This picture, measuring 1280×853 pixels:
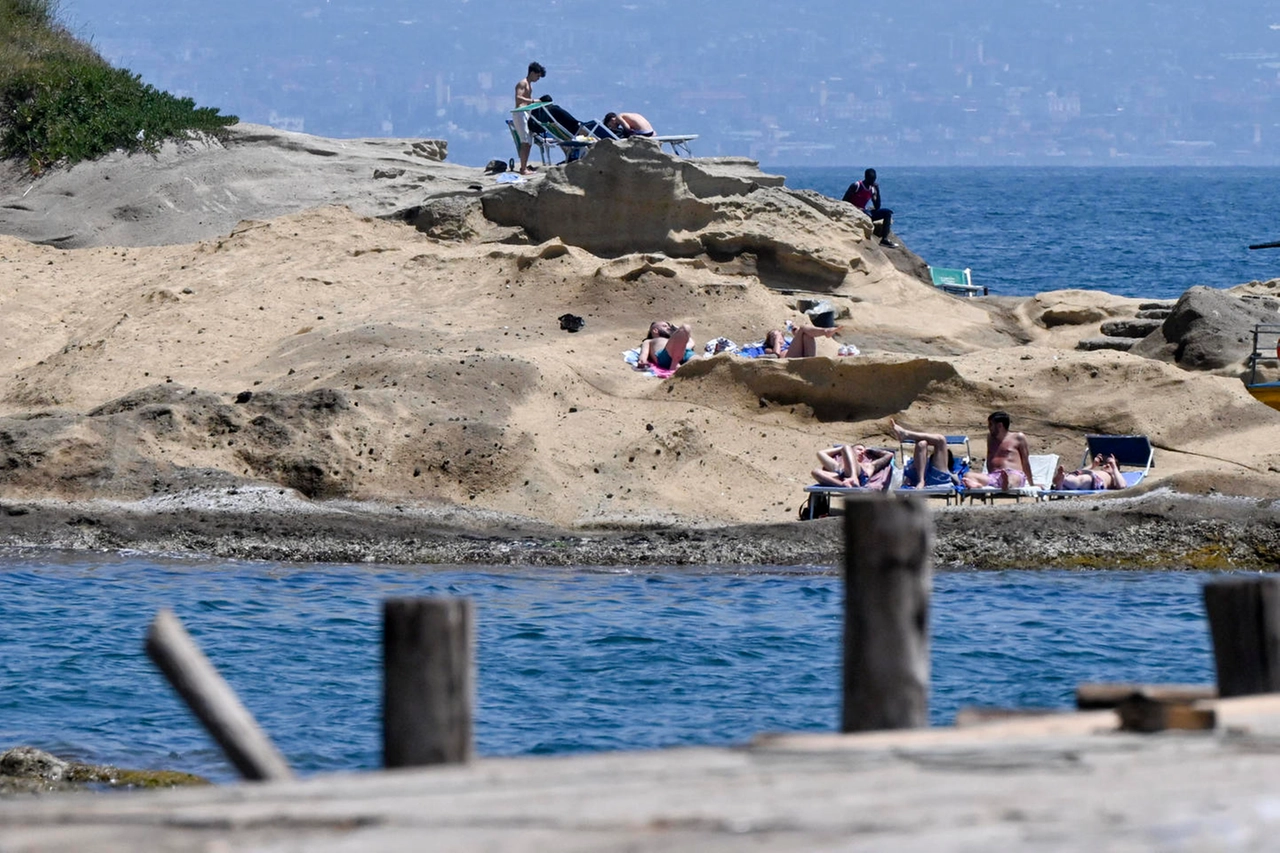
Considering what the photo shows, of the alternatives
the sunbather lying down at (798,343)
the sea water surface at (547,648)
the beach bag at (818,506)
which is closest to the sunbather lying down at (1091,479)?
the sea water surface at (547,648)

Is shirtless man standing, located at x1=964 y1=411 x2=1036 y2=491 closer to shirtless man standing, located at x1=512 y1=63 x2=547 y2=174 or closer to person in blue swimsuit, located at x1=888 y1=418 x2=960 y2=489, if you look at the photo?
person in blue swimsuit, located at x1=888 y1=418 x2=960 y2=489

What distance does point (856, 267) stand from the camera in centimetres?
2259

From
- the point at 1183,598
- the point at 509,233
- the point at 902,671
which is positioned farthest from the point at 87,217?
the point at 902,671

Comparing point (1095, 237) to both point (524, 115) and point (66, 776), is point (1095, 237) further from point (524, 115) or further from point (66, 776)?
point (66, 776)

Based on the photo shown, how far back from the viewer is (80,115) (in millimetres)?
26094

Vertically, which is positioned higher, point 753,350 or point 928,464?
point 753,350

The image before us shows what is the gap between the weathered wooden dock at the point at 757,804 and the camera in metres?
4.07

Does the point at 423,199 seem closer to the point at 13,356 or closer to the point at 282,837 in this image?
the point at 13,356

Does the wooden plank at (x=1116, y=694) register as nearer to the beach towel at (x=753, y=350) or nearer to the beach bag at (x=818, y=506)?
the beach bag at (x=818, y=506)

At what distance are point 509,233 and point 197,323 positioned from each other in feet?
13.3

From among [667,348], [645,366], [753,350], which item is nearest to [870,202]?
[753,350]

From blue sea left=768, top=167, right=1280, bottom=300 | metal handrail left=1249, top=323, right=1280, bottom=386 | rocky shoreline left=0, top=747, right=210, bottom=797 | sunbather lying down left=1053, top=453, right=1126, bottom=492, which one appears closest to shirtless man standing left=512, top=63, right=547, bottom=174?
metal handrail left=1249, top=323, right=1280, bottom=386

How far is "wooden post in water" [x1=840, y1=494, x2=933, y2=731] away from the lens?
5250mm

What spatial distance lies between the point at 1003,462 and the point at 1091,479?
77cm
